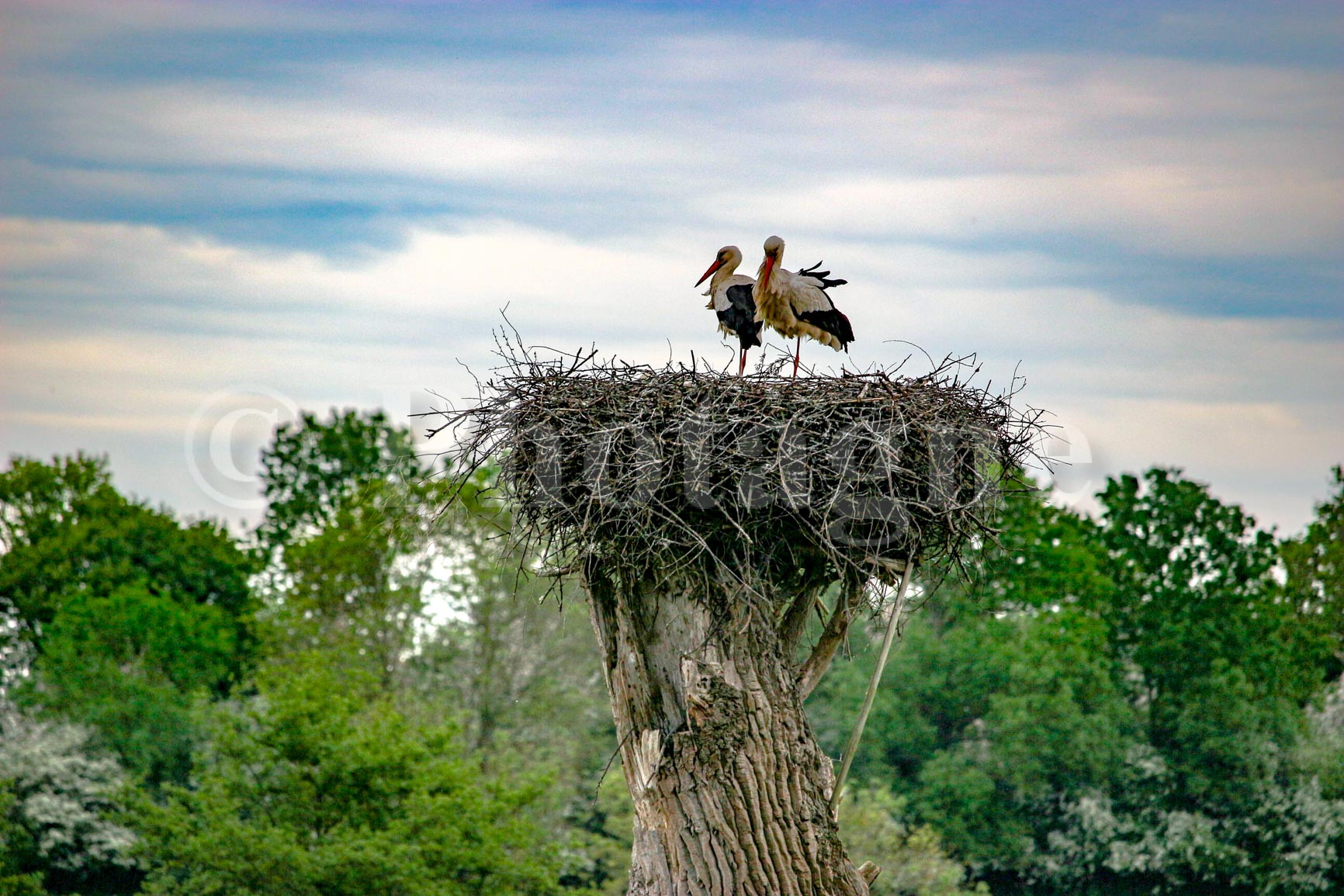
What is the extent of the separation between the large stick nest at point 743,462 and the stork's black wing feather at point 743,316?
1438 millimetres

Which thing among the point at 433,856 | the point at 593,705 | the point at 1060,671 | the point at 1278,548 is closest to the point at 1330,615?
the point at 1278,548

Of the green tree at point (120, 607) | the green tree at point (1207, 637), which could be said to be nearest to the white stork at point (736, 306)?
the green tree at point (120, 607)

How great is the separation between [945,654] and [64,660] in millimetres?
19557

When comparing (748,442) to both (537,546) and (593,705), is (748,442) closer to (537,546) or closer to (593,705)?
(537,546)

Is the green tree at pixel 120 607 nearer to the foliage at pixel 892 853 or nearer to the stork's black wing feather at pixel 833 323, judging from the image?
the foliage at pixel 892 853

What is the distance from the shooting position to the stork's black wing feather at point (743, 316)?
929cm

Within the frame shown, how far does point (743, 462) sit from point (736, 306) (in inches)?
95.8

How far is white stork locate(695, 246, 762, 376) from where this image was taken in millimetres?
9297

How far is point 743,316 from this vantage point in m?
9.30

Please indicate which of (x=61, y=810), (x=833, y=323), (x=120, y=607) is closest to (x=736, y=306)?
(x=833, y=323)

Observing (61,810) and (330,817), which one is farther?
(61,810)

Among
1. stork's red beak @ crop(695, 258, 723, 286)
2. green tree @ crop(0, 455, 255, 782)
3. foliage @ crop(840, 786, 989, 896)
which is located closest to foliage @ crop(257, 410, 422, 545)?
green tree @ crop(0, 455, 255, 782)

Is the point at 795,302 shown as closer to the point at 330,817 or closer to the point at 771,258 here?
the point at 771,258

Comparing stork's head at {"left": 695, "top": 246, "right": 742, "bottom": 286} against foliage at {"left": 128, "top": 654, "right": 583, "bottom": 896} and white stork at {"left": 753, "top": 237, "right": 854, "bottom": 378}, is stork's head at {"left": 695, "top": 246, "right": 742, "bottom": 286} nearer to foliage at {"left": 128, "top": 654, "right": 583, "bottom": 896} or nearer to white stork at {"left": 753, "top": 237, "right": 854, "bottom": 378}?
white stork at {"left": 753, "top": 237, "right": 854, "bottom": 378}
